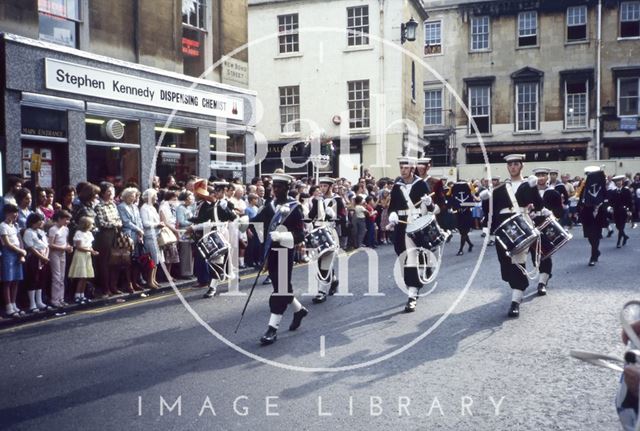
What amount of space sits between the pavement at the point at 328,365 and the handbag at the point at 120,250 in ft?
2.84

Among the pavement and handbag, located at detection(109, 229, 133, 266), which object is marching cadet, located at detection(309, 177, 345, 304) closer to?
the pavement

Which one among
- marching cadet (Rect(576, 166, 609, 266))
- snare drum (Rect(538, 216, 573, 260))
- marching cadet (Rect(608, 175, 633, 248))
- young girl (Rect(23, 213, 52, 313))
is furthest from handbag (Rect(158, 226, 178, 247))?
marching cadet (Rect(608, 175, 633, 248))

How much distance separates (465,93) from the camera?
129ft

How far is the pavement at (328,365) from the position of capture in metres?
5.18

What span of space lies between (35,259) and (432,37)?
1323 inches

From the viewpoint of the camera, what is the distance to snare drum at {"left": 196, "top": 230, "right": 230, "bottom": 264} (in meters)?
10.2

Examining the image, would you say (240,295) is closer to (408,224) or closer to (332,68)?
(408,224)

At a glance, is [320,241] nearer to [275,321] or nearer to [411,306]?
[411,306]

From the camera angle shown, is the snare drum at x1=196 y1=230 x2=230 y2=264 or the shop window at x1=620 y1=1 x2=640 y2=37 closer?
the snare drum at x1=196 y1=230 x2=230 y2=264

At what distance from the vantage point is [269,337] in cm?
751

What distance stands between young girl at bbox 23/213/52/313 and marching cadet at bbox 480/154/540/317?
659 cm

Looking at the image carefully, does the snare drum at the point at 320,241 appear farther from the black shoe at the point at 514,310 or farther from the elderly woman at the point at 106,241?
the elderly woman at the point at 106,241

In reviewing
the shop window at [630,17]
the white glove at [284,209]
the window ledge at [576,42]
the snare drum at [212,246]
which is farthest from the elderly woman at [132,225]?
the shop window at [630,17]

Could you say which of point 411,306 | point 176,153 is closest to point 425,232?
point 411,306
